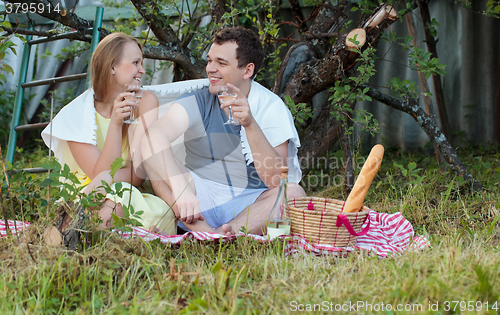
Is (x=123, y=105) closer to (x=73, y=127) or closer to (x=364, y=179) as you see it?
(x=73, y=127)

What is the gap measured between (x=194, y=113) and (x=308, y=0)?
1316 mm

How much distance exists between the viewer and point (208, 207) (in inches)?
89.5

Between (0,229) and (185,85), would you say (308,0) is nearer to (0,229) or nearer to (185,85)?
(185,85)

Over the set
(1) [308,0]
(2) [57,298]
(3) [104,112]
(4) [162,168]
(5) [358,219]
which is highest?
(1) [308,0]

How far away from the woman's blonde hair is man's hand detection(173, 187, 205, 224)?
779 millimetres

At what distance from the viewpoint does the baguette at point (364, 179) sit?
6.24ft

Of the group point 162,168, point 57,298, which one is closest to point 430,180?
point 162,168

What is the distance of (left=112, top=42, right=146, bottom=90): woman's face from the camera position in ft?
7.66

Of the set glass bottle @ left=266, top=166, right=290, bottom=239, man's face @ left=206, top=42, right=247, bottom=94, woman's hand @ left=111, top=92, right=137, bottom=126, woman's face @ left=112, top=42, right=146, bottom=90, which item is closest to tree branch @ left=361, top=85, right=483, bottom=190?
man's face @ left=206, top=42, right=247, bottom=94

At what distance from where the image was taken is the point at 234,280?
1469 mm


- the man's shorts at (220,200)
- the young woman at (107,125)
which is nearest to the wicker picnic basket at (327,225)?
the man's shorts at (220,200)
